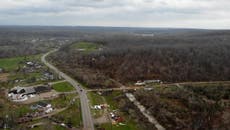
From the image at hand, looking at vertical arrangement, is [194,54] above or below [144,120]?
above

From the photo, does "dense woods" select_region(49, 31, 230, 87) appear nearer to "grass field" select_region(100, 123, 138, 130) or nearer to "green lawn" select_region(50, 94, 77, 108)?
"green lawn" select_region(50, 94, 77, 108)

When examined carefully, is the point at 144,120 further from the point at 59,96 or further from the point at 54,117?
the point at 59,96

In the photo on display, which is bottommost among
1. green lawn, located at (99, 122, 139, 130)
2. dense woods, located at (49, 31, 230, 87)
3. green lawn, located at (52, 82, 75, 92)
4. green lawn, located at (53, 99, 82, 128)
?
green lawn, located at (99, 122, 139, 130)

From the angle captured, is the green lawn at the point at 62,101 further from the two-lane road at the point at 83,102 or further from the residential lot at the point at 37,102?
the two-lane road at the point at 83,102

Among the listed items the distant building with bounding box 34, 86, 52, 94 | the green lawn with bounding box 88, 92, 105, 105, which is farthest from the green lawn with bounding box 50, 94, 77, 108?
the distant building with bounding box 34, 86, 52, 94

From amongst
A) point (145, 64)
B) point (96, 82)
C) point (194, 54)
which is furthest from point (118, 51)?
point (96, 82)

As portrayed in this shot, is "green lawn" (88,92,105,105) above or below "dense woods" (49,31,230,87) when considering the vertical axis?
below

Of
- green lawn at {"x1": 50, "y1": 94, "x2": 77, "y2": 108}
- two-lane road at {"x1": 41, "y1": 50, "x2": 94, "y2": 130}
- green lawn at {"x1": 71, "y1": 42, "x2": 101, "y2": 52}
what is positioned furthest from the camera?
green lawn at {"x1": 71, "y1": 42, "x2": 101, "y2": 52}

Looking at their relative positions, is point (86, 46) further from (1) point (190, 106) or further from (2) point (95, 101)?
(1) point (190, 106)

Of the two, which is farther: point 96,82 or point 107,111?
point 96,82
